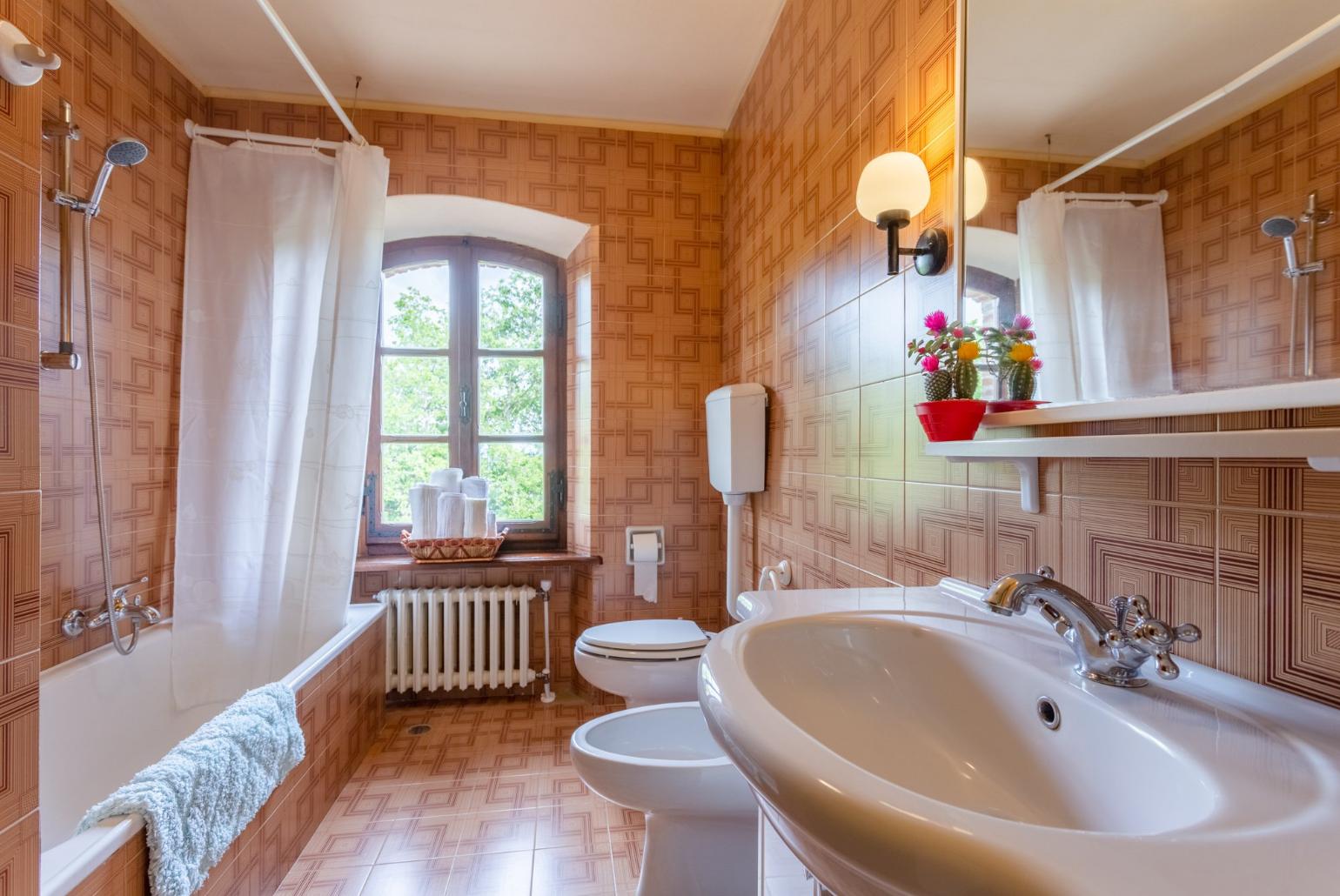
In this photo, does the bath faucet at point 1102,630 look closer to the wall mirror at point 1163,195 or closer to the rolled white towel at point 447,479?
the wall mirror at point 1163,195

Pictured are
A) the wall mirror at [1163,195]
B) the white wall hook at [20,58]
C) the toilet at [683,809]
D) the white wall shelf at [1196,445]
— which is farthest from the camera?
the toilet at [683,809]

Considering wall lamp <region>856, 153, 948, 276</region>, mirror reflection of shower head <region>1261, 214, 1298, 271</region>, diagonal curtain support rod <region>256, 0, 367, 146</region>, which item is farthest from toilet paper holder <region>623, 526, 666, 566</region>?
mirror reflection of shower head <region>1261, 214, 1298, 271</region>

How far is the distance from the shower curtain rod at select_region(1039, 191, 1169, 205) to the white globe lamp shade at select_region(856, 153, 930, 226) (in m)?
0.35

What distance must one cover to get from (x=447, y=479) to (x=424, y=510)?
0.50 feet

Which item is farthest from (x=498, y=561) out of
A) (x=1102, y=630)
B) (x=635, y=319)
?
(x=1102, y=630)

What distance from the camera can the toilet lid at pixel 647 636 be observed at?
199cm

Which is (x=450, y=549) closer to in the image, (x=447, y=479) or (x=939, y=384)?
(x=447, y=479)

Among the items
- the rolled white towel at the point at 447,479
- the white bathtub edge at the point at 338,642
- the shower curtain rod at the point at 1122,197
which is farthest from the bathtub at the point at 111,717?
the shower curtain rod at the point at 1122,197

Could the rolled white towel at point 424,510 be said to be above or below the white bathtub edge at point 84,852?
above

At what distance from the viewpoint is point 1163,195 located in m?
0.72

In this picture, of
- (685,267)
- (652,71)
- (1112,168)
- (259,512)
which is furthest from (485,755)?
(652,71)

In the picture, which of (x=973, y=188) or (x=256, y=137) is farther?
(x=256, y=137)

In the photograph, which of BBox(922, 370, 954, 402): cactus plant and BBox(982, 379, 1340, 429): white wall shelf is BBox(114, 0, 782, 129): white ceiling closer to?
BBox(922, 370, 954, 402): cactus plant

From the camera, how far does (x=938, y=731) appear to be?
796 millimetres
